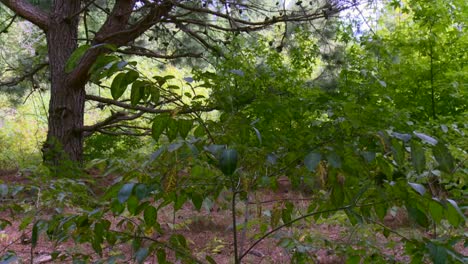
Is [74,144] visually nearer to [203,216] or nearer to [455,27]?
[203,216]

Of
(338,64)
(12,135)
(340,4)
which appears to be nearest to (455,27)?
(340,4)

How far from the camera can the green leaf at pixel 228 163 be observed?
82 centimetres

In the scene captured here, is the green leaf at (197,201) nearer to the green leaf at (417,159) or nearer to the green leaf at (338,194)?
the green leaf at (338,194)

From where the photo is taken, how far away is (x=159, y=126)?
969 millimetres

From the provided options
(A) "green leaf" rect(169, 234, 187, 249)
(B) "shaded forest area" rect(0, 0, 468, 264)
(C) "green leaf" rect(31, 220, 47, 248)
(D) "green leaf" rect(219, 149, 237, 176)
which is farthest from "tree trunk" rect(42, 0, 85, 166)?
(D) "green leaf" rect(219, 149, 237, 176)

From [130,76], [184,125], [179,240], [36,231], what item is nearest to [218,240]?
[179,240]

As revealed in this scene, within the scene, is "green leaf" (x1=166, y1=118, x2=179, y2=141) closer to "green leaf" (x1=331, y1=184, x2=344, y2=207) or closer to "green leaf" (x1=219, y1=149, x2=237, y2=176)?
"green leaf" (x1=219, y1=149, x2=237, y2=176)

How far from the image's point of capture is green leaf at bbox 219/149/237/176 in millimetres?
817

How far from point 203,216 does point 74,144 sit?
56.6 inches

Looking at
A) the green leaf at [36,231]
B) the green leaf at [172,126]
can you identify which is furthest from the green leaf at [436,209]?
the green leaf at [36,231]

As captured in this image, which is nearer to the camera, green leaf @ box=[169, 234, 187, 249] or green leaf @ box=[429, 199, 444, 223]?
green leaf @ box=[429, 199, 444, 223]

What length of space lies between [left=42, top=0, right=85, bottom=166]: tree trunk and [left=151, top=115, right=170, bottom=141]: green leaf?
3.68 metres

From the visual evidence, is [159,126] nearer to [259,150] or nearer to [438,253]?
[259,150]

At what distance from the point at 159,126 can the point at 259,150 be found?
330 mm
